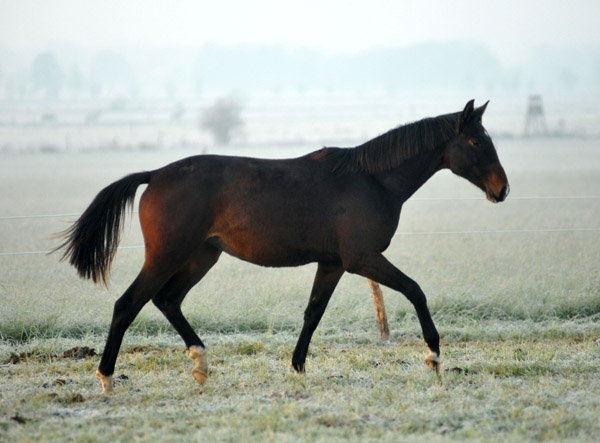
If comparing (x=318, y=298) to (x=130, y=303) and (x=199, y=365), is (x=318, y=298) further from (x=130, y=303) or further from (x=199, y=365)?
(x=130, y=303)

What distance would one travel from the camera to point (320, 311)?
5273mm

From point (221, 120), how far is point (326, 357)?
2648 inches

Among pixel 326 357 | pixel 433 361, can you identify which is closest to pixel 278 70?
pixel 326 357

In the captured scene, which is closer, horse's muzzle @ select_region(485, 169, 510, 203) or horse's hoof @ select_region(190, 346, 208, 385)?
horse's hoof @ select_region(190, 346, 208, 385)

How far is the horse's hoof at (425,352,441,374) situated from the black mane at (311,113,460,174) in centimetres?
142

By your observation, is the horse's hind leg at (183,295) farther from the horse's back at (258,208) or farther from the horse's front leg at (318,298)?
the horse's front leg at (318,298)

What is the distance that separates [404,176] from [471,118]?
2.14 ft

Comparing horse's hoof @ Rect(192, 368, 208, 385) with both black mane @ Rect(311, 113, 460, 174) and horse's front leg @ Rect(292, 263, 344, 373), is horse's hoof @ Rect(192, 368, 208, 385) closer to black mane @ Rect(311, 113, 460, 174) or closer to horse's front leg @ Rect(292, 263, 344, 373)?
horse's front leg @ Rect(292, 263, 344, 373)

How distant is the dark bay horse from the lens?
15.9ft

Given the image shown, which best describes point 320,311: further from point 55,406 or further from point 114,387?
point 55,406

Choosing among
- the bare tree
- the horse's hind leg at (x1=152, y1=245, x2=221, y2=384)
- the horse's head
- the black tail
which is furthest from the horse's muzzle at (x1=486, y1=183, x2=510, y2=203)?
the bare tree

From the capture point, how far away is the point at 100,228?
5.08 metres

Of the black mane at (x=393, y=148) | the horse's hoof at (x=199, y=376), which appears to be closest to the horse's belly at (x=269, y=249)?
the black mane at (x=393, y=148)

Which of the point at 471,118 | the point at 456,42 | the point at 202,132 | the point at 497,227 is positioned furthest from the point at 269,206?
the point at 456,42
